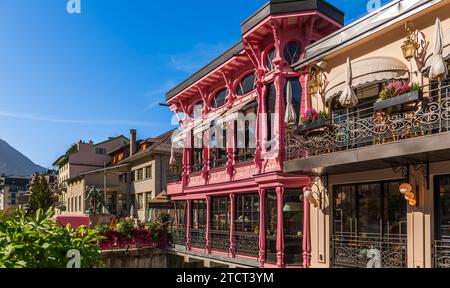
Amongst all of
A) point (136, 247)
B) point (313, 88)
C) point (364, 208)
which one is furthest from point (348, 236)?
point (136, 247)

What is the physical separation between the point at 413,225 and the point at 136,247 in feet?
52.4

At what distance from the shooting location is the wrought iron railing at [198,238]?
22388mm

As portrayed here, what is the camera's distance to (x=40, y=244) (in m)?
4.45

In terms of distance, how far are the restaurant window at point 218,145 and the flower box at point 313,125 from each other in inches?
297

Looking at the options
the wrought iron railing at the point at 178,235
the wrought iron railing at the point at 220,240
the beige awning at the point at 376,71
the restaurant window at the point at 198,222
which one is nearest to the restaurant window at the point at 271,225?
the wrought iron railing at the point at 220,240

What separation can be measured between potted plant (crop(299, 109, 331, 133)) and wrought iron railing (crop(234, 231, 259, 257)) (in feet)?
19.3

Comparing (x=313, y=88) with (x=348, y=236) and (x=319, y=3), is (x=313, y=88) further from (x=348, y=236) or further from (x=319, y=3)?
(x=348, y=236)

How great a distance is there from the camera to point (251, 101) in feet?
61.6

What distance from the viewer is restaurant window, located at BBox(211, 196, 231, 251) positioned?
2038 centimetres

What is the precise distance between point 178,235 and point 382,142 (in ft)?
51.1

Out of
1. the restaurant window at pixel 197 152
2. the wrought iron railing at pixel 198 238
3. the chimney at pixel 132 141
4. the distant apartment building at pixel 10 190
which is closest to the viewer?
the wrought iron railing at pixel 198 238

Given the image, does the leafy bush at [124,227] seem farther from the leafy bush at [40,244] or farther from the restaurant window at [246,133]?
the leafy bush at [40,244]

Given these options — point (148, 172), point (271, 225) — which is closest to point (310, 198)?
point (271, 225)

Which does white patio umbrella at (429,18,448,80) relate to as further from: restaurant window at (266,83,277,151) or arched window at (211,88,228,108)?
arched window at (211,88,228,108)
